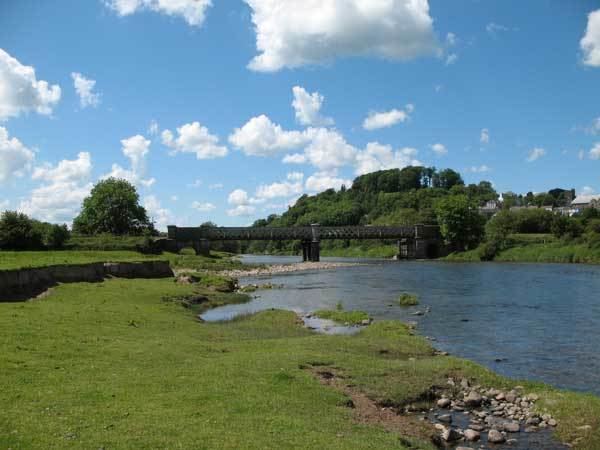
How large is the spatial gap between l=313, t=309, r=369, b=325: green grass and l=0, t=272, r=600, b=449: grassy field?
218 inches

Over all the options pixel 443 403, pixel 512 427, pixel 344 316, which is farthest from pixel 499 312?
pixel 512 427

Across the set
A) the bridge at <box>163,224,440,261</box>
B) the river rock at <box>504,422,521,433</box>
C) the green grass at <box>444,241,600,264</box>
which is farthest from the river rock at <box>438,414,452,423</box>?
the bridge at <box>163,224,440,261</box>

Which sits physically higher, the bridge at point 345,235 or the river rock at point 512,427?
the bridge at point 345,235

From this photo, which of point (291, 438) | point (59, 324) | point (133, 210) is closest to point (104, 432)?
point (291, 438)

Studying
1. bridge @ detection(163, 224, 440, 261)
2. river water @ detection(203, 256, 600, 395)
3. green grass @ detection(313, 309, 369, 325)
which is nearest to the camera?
river water @ detection(203, 256, 600, 395)

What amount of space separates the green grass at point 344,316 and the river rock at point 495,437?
21.7 metres

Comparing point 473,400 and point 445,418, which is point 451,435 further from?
point 473,400

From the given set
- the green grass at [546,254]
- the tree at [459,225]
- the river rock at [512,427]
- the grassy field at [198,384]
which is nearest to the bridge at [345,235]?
the tree at [459,225]

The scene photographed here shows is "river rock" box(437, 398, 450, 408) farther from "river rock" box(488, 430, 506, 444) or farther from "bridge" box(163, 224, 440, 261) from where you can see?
"bridge" box(163, 224, 440, 261)

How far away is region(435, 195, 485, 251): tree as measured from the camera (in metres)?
143

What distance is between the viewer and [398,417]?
18734mm

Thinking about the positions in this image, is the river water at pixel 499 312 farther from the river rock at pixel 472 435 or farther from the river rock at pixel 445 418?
the river rock at pixel 472 435

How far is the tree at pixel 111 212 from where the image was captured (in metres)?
128

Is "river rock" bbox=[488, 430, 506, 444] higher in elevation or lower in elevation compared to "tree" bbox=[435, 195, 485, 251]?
lower
